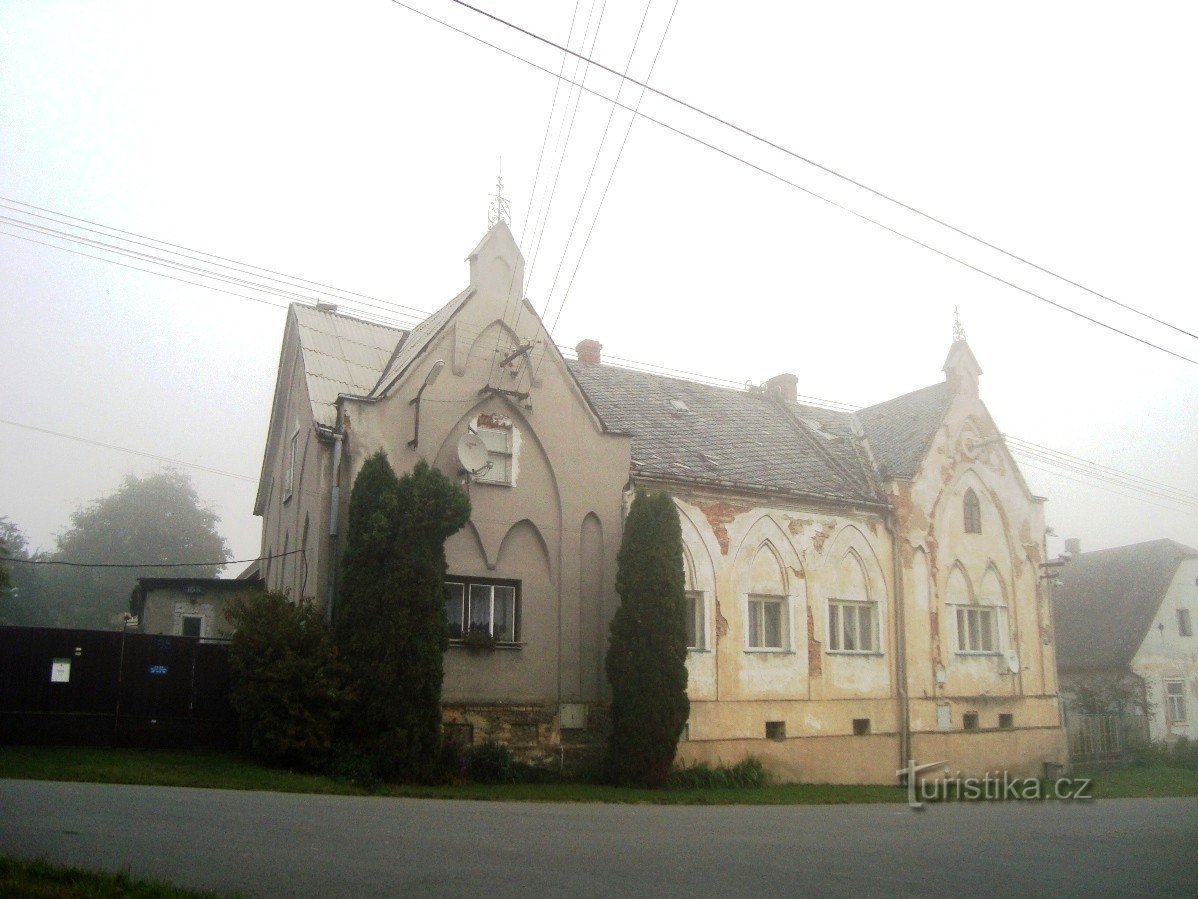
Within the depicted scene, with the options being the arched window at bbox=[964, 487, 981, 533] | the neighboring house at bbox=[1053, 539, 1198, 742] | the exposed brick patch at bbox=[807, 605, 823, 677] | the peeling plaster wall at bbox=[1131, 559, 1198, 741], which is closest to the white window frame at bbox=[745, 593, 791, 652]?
the exposed brick patch at bbox=[807, 605, 823, 677]

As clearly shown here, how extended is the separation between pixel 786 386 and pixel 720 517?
951cm

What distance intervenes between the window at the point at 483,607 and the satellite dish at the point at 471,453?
228cm

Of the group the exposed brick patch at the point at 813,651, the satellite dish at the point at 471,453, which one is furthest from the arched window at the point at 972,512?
the satellite dish at the point at 471,453

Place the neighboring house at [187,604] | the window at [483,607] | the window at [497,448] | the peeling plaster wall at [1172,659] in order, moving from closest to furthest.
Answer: the window at [483,607]
the window at [497,448]
the neighboring house at [187,604]
the peeling plaster wall at [1172,659]

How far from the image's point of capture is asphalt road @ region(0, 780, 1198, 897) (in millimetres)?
8695

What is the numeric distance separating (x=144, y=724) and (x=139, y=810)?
27.6ft

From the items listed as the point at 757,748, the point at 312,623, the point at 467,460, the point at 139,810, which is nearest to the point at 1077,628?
the point at 757,748

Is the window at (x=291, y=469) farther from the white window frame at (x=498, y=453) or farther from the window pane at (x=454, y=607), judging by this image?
the window pane at (x=454, y=607)

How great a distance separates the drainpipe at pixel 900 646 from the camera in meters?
25.7

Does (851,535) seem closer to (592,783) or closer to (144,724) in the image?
(592,783)

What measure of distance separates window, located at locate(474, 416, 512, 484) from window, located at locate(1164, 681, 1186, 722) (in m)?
28.6

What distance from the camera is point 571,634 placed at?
70.2 ft

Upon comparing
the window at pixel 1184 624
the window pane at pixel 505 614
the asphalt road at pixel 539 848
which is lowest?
the asphalt road at pixel 539 848

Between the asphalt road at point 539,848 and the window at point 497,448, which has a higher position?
the window at point 497,448
